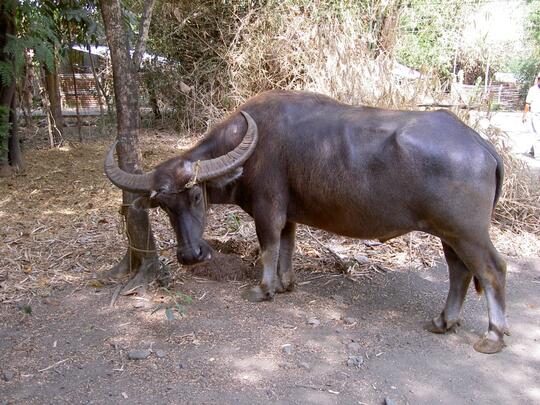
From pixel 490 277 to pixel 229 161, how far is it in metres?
2.08

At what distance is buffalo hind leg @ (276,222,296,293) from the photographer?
4656 mm

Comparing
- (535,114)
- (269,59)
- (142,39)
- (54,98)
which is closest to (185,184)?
(142,39)

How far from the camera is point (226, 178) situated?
13.3 ft

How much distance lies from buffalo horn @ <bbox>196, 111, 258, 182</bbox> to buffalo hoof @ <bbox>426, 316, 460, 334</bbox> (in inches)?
77.2

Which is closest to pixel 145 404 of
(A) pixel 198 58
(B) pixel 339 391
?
(B) pixel 339 391

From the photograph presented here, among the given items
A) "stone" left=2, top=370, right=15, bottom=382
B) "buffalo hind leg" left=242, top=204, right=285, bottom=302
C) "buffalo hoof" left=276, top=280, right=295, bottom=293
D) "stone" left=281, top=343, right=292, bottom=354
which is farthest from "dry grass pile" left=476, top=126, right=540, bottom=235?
"stone" left=2, top=370, right=15, bottom=382

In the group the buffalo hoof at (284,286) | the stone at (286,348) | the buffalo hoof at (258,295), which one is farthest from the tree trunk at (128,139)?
the stone at (286,348)

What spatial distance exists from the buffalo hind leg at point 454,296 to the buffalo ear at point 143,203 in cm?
230

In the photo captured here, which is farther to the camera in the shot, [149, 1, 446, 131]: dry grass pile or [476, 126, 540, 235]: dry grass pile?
[149, 1, 446, 131]: dry grass pile

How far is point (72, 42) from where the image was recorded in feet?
31.9

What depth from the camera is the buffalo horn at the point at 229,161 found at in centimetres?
391

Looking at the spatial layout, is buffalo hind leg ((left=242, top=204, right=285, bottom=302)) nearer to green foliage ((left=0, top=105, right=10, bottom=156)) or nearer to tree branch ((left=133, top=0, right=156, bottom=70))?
tree branch ((left=133, top=0, right=156, bottom=70))

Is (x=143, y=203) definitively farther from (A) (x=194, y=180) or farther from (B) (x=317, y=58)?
(B) (x=317, y=58)

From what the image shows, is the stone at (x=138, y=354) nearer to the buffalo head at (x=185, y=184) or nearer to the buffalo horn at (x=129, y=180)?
the buffalo head at (x=185, y=184)
